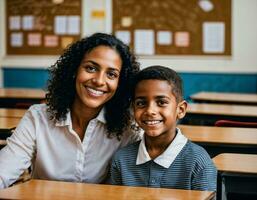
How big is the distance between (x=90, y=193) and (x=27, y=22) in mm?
6271

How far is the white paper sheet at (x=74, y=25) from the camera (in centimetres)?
757

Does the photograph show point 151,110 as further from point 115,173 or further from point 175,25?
point 175,25

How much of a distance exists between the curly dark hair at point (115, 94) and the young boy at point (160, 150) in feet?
0.33

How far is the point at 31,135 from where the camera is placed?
234 centimetres

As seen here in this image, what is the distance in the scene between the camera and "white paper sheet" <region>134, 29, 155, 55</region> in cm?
735

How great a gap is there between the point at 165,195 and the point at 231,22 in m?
5.51

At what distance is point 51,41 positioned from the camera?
7.75 m

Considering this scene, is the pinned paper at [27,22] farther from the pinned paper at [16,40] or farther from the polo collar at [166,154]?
the polo collar at [166,154]

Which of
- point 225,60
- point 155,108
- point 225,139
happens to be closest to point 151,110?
point 155,108

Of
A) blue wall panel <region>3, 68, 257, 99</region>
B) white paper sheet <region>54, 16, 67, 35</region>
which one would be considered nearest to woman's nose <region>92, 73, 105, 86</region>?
blue wall panel <region>3, 68, 257, 99</region>

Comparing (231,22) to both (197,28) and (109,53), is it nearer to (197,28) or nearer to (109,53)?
(197,28)

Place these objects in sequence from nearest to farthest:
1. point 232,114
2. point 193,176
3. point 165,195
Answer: point 165,195 → point 193,176 → point 232,114

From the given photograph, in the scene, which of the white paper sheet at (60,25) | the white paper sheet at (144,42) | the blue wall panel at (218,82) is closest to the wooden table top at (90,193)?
the blue wall panel at (218,82)

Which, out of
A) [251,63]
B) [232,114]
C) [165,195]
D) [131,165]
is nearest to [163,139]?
[131,165]
